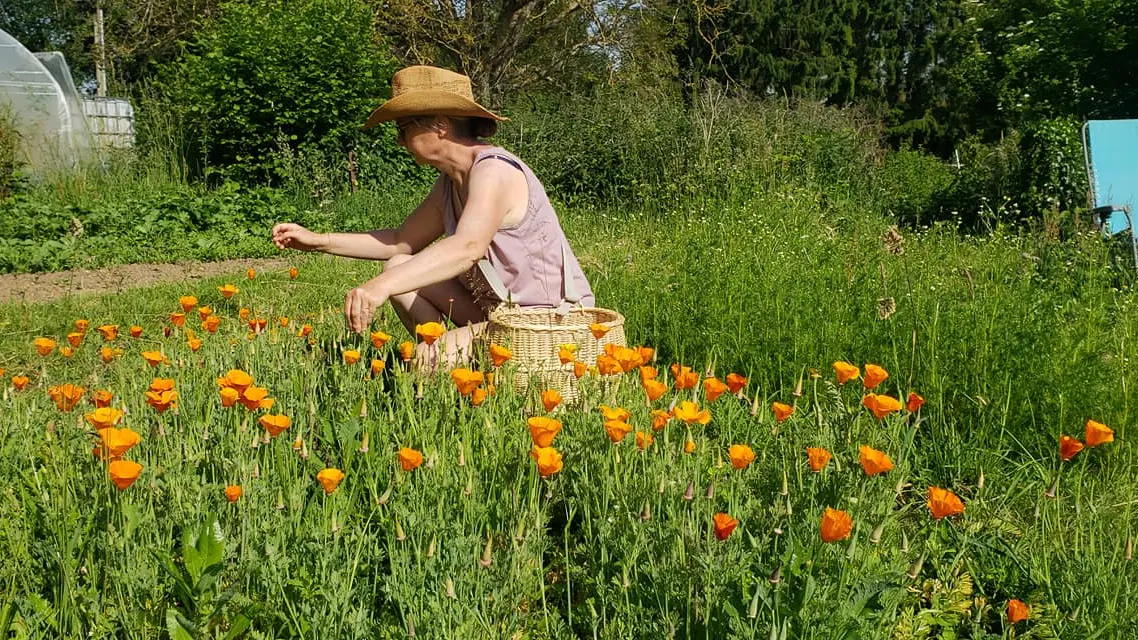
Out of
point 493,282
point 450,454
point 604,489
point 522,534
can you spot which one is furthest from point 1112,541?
point 493,282

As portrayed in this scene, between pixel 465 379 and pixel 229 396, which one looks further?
pixel 465 379

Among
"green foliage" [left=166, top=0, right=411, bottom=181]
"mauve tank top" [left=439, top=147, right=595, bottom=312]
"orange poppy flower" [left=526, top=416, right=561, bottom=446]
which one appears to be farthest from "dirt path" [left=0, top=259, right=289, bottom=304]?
"orange poppy flower" [left=526, top=416, right=561, bottom=446]

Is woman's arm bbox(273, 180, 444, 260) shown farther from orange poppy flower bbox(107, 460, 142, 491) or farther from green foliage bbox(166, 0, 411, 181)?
green foliage bbox(166, 0, 411, 181)

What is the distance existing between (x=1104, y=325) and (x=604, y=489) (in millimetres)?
2503

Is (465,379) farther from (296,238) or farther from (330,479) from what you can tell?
(296,238)

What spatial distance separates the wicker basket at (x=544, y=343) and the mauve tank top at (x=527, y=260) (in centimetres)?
22

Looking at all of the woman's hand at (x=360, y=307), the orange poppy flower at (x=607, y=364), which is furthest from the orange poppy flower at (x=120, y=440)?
the orange poppy flower at (x=607, y=364)

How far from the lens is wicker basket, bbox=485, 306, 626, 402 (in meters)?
2.92

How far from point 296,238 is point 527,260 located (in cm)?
82

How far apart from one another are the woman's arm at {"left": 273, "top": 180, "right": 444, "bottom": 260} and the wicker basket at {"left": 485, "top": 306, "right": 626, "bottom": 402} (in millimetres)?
666

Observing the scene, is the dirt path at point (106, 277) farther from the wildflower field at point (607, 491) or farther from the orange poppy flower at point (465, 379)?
the orange poppy flower at point (465, 379)

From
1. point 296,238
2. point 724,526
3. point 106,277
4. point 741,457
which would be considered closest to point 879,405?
point 741,457

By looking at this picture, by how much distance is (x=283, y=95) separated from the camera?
9.88 m

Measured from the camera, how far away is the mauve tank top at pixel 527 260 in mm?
3307
